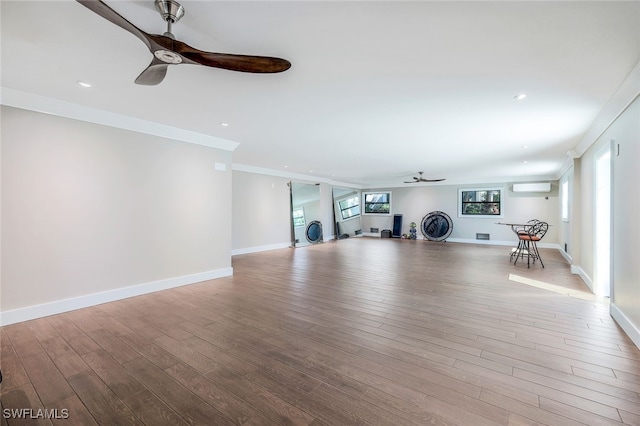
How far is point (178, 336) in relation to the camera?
98.3 inches

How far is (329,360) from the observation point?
2096mm

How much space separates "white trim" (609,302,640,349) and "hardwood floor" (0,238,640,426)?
0.07 m

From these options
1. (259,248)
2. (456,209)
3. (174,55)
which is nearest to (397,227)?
(456,209)

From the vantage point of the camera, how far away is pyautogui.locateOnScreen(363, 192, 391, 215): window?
1184cm

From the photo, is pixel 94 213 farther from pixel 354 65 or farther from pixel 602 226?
pixel 602 226

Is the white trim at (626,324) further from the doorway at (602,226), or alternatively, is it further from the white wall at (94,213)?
the white wall at (94,213)

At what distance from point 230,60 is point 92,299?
137 inches

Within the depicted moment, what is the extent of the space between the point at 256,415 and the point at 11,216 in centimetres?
335

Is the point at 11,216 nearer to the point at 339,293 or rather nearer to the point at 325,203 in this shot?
the point at 339,293

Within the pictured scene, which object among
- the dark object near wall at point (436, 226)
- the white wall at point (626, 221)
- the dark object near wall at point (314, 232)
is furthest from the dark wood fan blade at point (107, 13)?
the dark object near wall at point (436, 226)

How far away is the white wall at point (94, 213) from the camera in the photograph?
9.23 feet

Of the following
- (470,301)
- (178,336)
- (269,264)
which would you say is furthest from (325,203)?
(178,336)

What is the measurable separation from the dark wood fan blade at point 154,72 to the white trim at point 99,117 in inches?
76.3

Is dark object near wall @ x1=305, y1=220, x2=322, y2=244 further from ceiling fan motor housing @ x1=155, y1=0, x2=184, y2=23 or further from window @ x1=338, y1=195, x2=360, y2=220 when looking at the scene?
ceiling fan motor housing @ x1=155, y1=0, x2=184, y2=23
